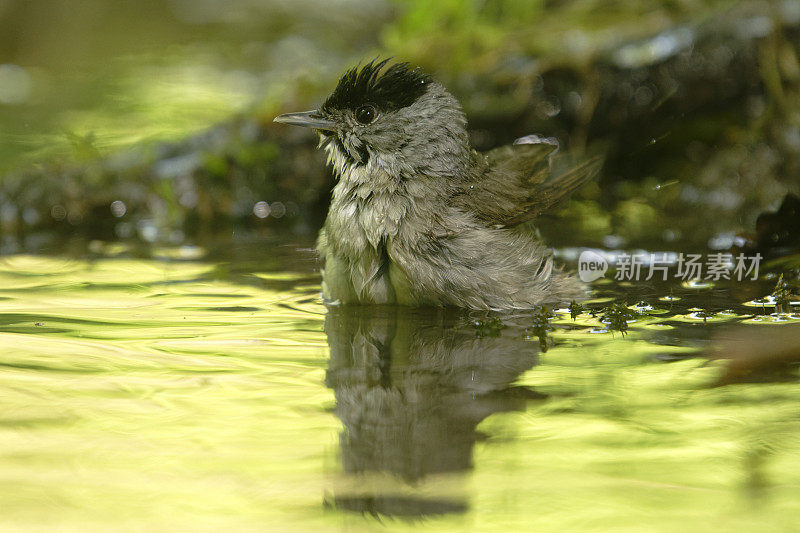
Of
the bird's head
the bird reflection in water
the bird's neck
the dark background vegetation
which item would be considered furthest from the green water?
the dark background vegetation

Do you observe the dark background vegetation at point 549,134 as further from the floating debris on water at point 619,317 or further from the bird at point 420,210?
the floating debris on water at point 619,317

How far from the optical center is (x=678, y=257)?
479 cm

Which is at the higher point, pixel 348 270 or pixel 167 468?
pixel 348 270

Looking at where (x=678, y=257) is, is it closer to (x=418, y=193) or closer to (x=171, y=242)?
(x=418, y=193)

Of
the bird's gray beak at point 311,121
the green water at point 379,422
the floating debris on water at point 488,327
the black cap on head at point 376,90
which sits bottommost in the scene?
the green water at point 379,422

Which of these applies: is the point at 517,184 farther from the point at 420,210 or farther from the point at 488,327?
the point at 488,327

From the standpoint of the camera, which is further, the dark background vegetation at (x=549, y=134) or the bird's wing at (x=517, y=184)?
the dark background vegetation at (x=549, y=134)

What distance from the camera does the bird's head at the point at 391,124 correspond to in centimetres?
405

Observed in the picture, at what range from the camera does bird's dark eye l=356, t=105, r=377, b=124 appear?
412 centimetres

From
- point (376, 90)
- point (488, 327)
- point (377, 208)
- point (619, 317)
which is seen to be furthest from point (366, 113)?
point (619, 317)

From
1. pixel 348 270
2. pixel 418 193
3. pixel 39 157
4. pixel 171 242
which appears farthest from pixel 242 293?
pixel 39 157

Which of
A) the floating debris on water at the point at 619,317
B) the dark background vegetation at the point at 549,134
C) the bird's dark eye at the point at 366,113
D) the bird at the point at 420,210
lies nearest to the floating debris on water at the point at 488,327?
the bird at the point at 420,210

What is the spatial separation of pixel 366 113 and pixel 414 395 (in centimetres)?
179

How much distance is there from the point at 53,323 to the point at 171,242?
81.2 inches
